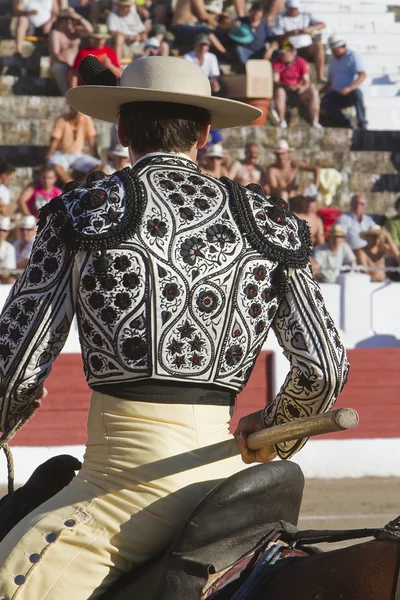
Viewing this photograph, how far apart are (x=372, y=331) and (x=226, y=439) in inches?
298

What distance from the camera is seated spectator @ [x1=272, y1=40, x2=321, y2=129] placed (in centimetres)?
1236

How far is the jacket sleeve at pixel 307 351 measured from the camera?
7.66ft

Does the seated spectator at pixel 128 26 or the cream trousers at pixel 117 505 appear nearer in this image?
the cream trousers at pixel 117 505

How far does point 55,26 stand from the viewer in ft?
38.3

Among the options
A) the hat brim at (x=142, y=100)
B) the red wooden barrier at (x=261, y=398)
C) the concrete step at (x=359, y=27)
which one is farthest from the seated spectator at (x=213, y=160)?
the hat brim at (x=142, y=100)

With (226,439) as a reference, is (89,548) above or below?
below

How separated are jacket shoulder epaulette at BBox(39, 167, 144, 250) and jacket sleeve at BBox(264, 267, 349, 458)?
0.35 metres

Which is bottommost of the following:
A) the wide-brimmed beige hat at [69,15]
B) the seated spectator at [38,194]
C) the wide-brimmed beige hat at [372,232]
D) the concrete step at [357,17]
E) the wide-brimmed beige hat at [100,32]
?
the wide-brimmed beige hat at [372,232]

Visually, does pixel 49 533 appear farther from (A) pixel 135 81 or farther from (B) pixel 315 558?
(A) pixel 135 81

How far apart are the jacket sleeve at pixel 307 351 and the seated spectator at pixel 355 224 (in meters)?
8.19

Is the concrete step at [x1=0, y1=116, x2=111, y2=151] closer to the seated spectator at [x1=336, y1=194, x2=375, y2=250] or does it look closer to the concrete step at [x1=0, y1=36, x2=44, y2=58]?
the concrete step at [x1=0, y1=36, x2=44, y2=58]

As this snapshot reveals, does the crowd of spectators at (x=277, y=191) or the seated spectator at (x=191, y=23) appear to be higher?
the seated spectator at (x=191, y=23)

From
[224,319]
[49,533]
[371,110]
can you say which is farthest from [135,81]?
[371,110]

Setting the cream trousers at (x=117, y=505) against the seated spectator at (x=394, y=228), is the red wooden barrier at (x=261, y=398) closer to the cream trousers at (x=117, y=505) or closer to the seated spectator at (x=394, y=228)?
the seated spectator at (x=394, y=228)
